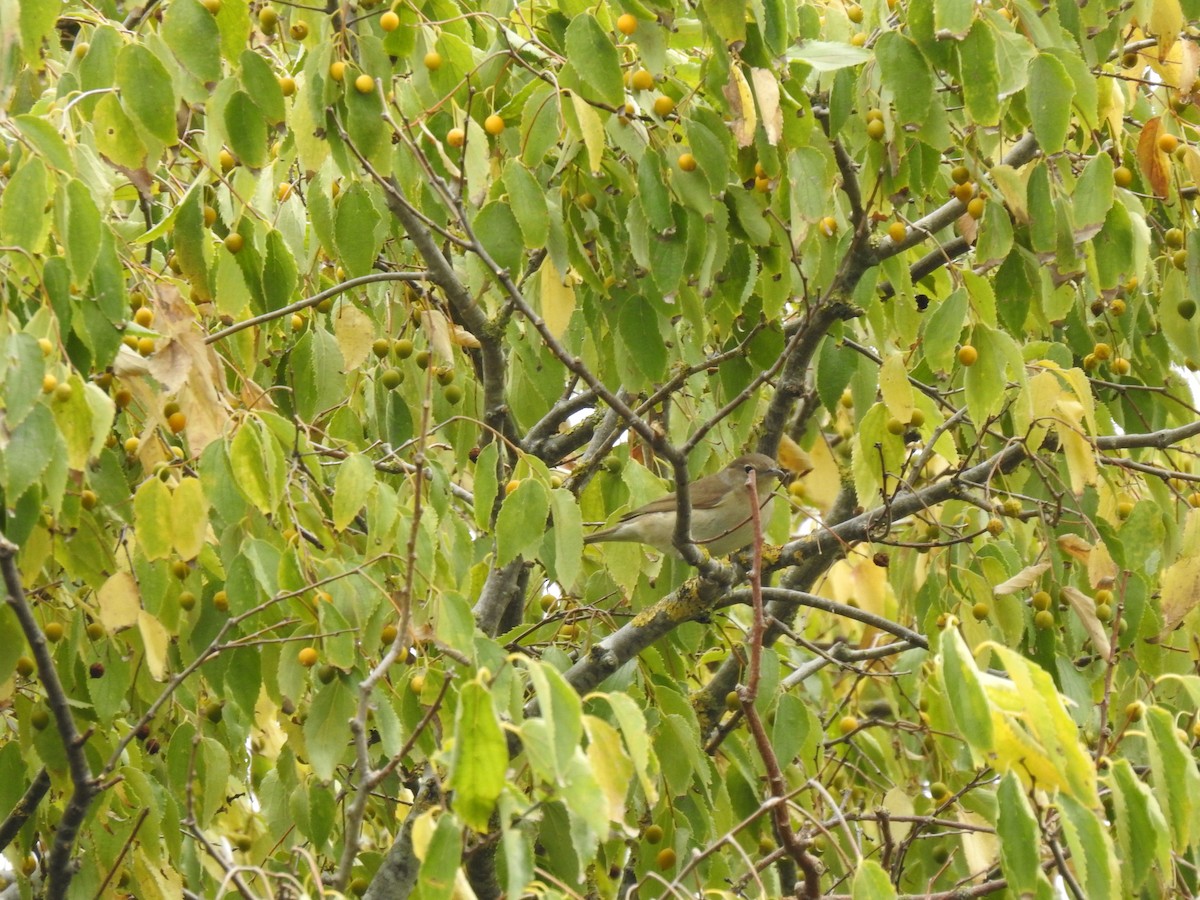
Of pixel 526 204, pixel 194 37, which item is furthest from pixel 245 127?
pixel 526 204

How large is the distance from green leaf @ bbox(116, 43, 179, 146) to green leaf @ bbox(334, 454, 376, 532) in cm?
85

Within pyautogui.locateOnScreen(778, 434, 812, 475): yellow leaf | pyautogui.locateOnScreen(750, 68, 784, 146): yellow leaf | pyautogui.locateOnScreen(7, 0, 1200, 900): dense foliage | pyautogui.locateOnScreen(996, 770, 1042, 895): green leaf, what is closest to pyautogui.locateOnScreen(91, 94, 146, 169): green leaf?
pyautogui.locateOnScreen(7, 0, 1200, 900): dense foliage

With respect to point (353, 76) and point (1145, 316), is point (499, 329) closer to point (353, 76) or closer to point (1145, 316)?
point (353, 76)

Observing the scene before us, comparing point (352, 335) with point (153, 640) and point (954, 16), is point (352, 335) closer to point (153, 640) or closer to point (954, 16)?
point (153, 640)

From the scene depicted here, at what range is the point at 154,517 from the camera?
3014 mm

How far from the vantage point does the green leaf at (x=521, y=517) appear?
11.3ft

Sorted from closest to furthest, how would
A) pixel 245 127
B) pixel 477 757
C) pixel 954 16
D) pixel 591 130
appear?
pixel 477 757 < pixel 954 16 < pixel 591 130 < pixel 245 127

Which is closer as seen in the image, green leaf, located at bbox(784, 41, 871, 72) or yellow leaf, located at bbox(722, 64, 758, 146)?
yellow leaf, located at bbox(722, 64, 758, 146)

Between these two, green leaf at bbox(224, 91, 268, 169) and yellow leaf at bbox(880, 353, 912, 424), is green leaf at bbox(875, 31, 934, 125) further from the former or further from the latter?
green leaf at bbox(224, 91, 268, 169)

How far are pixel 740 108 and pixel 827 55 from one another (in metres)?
0.41

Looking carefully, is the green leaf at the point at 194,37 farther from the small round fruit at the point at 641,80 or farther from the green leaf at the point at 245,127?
the small round fruit at the point at 641,80

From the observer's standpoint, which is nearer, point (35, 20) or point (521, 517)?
point (35, 20)

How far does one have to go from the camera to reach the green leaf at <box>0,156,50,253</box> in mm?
2979

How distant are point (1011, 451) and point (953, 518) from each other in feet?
1.51
